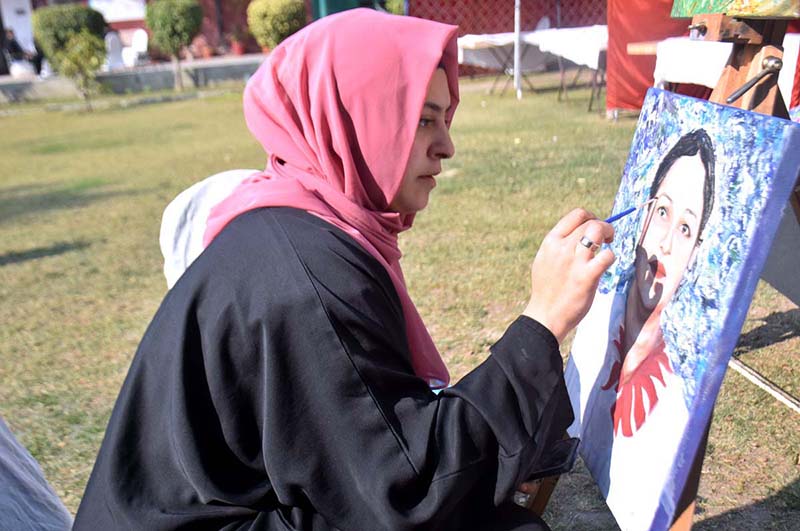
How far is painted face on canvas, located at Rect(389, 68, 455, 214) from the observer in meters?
1.54

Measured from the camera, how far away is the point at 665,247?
5.31ft

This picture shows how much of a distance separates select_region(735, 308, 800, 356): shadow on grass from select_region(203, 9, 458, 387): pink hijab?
2097 mm

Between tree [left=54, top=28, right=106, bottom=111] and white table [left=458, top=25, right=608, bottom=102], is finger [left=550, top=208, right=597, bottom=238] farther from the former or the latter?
tree [left=54, top=28, right=106, bottom=111]

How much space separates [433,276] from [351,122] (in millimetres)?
2940

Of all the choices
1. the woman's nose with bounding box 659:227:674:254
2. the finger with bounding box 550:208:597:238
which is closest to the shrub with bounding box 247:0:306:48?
the woman's nose with bounding box 659:227:674:254

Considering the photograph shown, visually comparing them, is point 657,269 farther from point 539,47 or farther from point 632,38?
point 539,47

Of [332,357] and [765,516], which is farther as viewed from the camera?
[765,516]

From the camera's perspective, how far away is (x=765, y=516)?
220cm

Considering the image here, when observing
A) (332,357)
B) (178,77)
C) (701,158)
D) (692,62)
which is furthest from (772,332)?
(178,77)

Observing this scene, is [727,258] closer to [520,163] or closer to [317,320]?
[317,320]

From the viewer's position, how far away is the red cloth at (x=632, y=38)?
7375 millimetres

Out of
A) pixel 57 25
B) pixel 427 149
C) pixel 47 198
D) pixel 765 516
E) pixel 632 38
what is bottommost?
pixel 47 198

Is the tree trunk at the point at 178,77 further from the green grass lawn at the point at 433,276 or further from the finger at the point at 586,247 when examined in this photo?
the finger at the point at 586,247

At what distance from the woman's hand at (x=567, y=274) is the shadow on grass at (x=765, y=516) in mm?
1193
